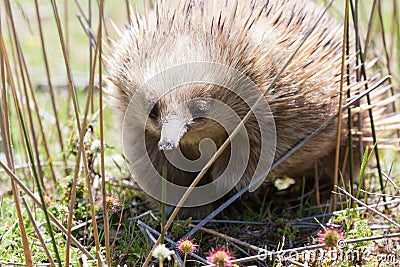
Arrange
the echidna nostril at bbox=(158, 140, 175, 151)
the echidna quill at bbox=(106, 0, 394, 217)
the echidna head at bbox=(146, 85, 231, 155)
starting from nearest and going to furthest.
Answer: the echidna nostril at bbox=(158, 140, 175, 151)
the echidna head at bbox=(146, 85, 231, 155)
the echidna quill at bbox=(106, 0, 394, 217)

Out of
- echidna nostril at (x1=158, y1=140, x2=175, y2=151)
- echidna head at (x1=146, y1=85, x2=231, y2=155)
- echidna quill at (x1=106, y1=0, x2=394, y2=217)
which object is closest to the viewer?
echidna nostril at (x1=158, y1=140, x2=175, y2=151)

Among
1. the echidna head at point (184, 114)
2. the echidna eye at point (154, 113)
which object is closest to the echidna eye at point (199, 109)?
the echidna head at point (184, 114)

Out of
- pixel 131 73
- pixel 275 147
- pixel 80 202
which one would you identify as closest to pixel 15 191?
pixel 131 73

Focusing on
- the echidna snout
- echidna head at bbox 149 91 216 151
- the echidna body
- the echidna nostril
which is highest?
the echidna body

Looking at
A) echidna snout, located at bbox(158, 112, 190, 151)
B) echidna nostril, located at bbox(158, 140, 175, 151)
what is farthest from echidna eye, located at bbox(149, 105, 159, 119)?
echidna nostril, located at bbox(158, 140, 175, 151)

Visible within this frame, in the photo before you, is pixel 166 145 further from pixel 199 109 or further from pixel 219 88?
pixel 219 88

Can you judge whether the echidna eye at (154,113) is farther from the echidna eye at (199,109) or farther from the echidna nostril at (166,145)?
the echidna nostril at (166,145)

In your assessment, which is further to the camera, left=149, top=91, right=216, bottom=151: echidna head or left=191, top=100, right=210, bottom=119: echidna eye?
left=191, top=100, right=210, bottom=119: echidna eye

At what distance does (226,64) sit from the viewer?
180 centimetres

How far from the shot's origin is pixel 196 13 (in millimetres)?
1879

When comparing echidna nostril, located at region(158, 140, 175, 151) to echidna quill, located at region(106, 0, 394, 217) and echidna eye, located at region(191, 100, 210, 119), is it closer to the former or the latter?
echidna quill, located at region(106, 0, 394, 217)

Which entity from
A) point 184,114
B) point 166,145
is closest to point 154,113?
point 184,114

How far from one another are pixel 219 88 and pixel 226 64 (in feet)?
0.26

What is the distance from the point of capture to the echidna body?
174 centimetres
